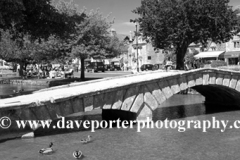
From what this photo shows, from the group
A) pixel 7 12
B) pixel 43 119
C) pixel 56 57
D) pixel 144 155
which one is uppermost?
pixel 7 12

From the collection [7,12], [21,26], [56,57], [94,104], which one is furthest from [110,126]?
[56,57]

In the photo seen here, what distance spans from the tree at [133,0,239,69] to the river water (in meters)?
18.3

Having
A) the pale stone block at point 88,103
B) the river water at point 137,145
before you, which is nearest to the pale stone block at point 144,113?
the river water at point 137,145

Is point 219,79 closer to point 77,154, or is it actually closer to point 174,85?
point 174,85

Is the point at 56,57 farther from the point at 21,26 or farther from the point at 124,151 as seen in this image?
the point at 124,151

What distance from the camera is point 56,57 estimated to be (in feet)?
132

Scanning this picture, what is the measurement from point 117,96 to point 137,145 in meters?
3.21

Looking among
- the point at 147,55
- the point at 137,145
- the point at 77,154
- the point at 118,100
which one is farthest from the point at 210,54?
the point at 77,154

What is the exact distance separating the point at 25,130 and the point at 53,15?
1161 cm

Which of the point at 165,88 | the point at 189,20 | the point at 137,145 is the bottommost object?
the point at 137,145

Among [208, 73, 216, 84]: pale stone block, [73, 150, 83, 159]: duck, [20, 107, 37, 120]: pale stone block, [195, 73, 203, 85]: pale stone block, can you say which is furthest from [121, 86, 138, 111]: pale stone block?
[208, 73, 216, 84]: pale stone block

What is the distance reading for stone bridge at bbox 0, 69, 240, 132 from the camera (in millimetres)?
14266

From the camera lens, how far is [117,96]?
54.7 ft

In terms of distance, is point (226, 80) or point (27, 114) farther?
point (226, 80)
